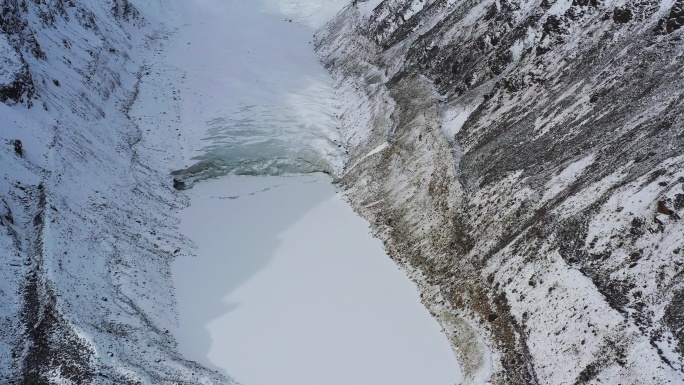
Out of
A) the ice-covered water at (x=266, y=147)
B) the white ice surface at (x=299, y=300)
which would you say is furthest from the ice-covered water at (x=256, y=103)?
the white ice surface at (x=299, y=300)

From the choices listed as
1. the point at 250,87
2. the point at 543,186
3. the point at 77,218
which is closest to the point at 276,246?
the point at 77,218

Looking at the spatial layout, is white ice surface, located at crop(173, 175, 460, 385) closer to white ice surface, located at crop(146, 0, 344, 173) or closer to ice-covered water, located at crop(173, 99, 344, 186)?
ice-covered water, located at crop(173, 99, 344, 186)

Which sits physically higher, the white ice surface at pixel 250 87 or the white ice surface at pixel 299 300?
the white ice surface at pixel 250 87

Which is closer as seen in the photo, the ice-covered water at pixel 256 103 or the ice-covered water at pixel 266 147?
the ice-covered water at pixel 266 147

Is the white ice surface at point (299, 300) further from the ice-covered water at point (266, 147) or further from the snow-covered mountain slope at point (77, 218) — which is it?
the ice-covered water at point (266, 147)

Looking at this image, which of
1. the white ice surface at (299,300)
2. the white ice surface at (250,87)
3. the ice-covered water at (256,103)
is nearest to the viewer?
the white ice surface at (299,300)

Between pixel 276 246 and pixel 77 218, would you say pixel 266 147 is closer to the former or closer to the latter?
pixel 276 246

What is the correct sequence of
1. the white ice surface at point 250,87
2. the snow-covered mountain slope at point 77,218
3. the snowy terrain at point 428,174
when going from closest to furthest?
the snowy terrain at point 428,174 < the snow-covered mountain slope at point 77,218 < the white ice surface at point 250,87
